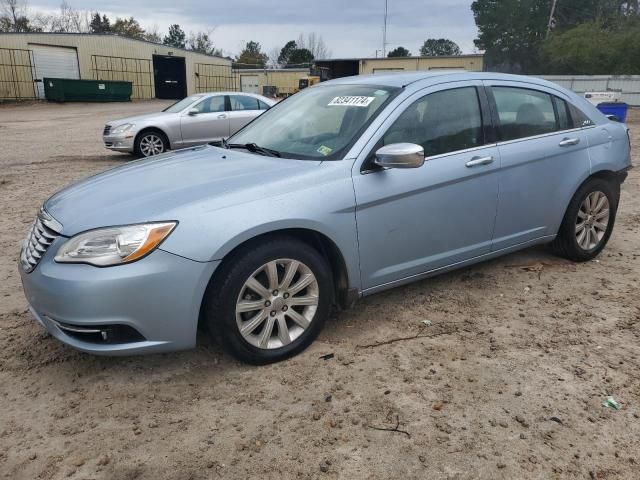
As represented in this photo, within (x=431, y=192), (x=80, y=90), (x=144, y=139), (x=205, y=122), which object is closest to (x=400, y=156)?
(x=431, y=192)

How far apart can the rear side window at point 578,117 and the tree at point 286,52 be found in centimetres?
7649

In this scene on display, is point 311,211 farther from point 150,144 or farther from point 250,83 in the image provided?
point 250,83

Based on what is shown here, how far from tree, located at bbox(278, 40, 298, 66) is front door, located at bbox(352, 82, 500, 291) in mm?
77163

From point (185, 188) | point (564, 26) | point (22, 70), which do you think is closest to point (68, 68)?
point (22, 70)

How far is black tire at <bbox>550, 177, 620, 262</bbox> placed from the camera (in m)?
4.49

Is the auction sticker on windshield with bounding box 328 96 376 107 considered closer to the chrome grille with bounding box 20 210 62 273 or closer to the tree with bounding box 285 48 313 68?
the chrome grille with bounding box 20 210 62 273

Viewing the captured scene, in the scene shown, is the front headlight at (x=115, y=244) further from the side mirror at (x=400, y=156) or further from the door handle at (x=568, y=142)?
the door handle at (x=568, y=142)

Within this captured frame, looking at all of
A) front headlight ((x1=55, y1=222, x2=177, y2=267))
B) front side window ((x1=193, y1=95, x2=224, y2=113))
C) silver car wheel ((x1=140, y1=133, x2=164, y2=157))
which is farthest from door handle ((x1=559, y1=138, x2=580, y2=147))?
silver car wheel ((x1=140, y1=133, x2=164, y2=157))

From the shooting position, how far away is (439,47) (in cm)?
8731

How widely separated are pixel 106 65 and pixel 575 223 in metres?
39.9

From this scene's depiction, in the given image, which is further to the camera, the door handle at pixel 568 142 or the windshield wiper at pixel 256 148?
the door handle at pixel 568 142

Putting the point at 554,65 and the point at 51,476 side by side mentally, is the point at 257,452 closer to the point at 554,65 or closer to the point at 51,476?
the point at 51,476

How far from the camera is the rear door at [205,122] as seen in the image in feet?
36.8

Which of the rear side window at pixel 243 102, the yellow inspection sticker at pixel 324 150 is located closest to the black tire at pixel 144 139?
the rear side window at pixel 243 102
